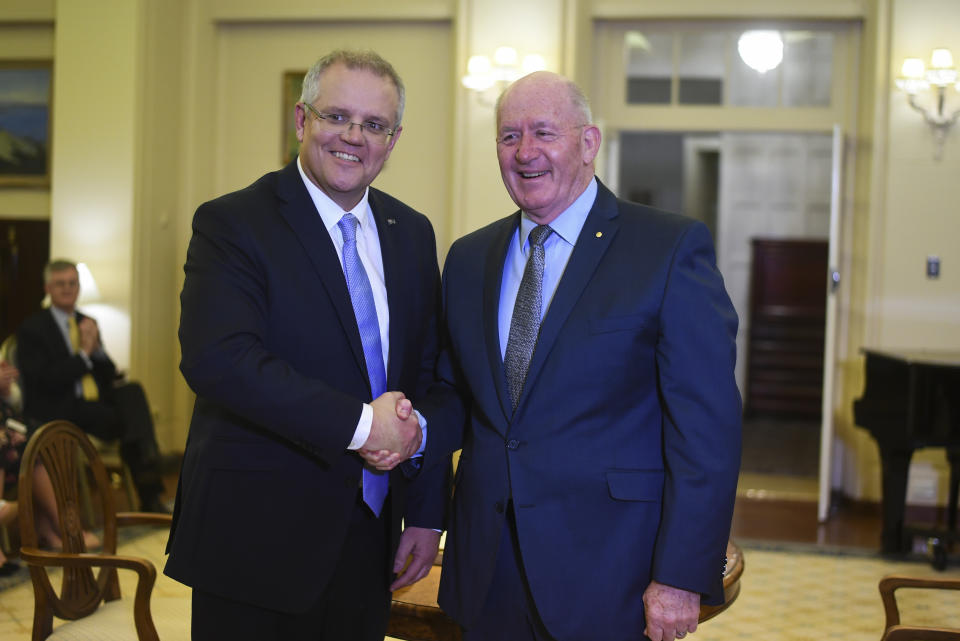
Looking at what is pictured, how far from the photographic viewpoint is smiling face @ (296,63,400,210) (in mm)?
2082

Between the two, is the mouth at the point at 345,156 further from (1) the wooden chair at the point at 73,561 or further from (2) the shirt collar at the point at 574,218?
(1) the wooden chair at the point at 73,561

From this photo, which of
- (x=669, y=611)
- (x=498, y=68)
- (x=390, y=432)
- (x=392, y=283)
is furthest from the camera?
(x=498, y=68)

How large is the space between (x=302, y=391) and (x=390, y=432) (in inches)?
8.1

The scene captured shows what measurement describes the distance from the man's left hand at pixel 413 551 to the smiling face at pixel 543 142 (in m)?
0.79

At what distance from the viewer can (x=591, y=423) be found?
6.36 ft

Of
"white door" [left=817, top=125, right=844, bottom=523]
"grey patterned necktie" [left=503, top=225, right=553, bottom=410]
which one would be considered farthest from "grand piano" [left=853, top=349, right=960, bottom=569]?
"grey patterned necktie" [left=503, top=225, right=553, bottom=410]

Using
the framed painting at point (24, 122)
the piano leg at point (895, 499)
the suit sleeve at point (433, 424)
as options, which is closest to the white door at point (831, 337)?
the piano leg at point (895, 499)

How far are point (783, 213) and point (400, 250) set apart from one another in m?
8.81

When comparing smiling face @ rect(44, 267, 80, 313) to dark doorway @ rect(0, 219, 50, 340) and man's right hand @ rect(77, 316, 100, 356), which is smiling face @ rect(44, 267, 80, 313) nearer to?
man's right hand @ rect(77, 316, 100, 356)

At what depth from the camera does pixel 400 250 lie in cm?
226

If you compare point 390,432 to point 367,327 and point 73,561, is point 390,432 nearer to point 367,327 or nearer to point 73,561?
point 367,327

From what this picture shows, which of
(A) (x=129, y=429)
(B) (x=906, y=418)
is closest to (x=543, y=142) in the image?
(B) (x=906, y=418)

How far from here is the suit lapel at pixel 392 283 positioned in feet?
7.04

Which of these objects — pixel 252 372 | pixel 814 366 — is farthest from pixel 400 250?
pixel 814 366
